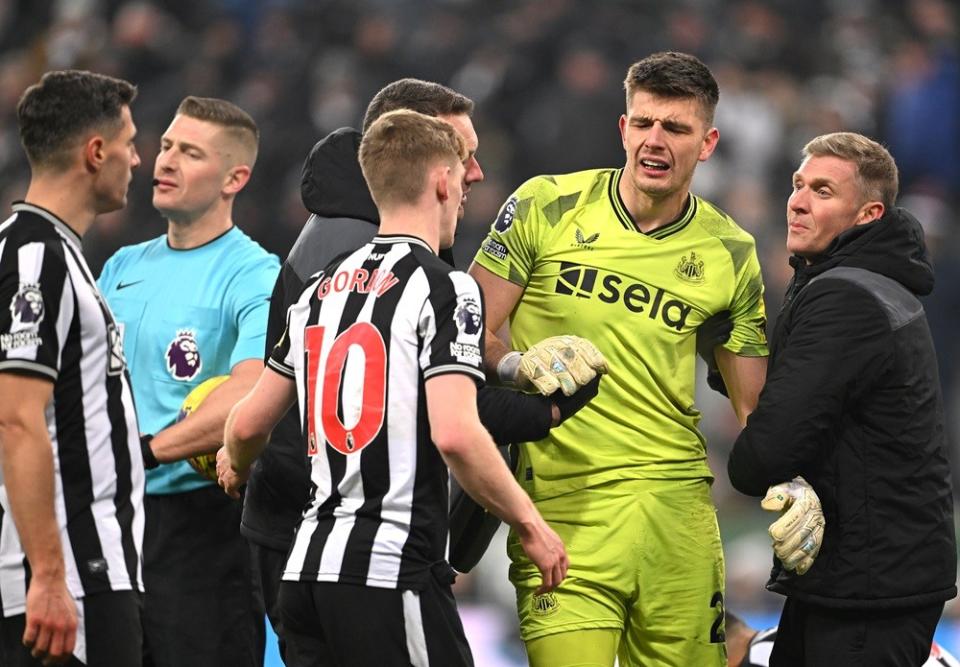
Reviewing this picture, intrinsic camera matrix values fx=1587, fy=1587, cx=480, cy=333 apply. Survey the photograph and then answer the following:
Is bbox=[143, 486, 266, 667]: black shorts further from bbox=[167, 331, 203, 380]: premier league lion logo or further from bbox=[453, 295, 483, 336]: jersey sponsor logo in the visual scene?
bbox=[453, 295, 483, 336]: jersey sponsor logo

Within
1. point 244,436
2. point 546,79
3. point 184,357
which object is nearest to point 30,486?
point 244,436

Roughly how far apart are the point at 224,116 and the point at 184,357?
1.04 m

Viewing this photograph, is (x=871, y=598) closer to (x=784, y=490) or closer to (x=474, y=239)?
(x=784, y=490)

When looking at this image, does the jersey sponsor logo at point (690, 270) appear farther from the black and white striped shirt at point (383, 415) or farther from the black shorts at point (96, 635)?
the black shorts at point (96, 635)

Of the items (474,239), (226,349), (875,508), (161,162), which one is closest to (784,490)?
(875,508)

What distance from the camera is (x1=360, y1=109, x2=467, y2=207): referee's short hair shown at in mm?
4441

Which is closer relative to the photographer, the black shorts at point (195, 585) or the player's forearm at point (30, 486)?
the player's forearm at point (30, 486)

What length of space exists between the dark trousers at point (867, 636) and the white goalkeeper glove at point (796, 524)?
193 millimetres

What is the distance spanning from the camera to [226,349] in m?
5.92

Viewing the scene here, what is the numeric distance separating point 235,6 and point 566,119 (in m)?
4.51

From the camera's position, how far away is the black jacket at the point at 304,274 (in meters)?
5.09

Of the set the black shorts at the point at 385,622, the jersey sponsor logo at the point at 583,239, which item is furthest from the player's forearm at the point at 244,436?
the jersey sponsor logo at the point at 583,239

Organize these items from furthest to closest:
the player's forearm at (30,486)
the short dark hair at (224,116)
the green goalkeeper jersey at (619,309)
→ 1. the short dark hair at (224,116)
2. the green goalkeeper jersey at (619,309)
3. the player's forearm at (30,486)

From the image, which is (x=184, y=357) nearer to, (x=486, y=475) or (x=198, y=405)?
(x=198, y=405)
